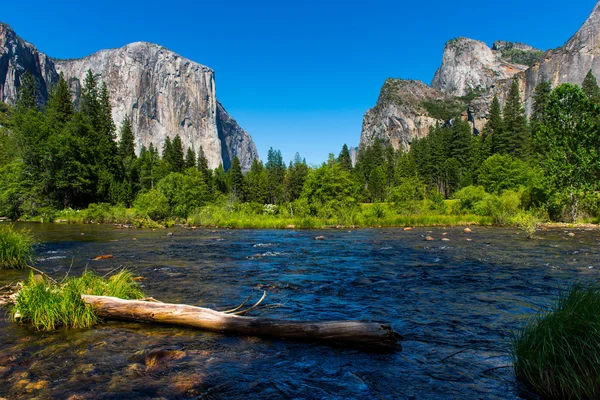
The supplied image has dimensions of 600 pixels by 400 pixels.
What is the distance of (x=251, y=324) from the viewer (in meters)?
6.25

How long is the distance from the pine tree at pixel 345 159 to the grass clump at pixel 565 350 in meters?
103

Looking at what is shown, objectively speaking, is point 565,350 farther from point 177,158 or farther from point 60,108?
point 177,158

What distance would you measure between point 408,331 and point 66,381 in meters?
5.61

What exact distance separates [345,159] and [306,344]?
111361mm

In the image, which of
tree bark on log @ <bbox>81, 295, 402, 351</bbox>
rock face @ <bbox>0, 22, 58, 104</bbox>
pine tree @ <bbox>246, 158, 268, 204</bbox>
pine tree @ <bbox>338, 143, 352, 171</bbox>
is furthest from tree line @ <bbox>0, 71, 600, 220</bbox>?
rock face @ <bbox>0, 22, 58, 104</bbox>

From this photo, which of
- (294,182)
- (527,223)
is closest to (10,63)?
(294,182)

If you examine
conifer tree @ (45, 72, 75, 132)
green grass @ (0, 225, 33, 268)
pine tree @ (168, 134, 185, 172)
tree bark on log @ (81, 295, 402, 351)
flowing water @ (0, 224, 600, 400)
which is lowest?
flowing water @ (0, 224, 600, 400)

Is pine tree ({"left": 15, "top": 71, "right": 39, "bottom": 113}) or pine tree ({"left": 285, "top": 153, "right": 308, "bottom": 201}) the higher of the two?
pine tree ({"left": 15, "top": 71, "right": 39, "bottom": 113})

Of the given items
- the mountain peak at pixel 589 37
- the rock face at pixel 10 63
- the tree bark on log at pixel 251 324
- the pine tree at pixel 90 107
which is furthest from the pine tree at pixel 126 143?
the mountain peak at pixel 589 37

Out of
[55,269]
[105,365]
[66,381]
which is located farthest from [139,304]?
[55,269]

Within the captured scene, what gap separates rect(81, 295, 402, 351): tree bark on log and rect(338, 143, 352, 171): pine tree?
4005 inches

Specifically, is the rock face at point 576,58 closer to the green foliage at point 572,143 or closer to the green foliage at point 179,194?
the green foliage at point 572,143

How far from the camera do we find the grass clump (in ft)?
12.2

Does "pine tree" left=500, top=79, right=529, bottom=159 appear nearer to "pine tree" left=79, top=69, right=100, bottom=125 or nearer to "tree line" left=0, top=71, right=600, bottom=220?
"tree line" left=0, top=71, right=600, bottom=220
